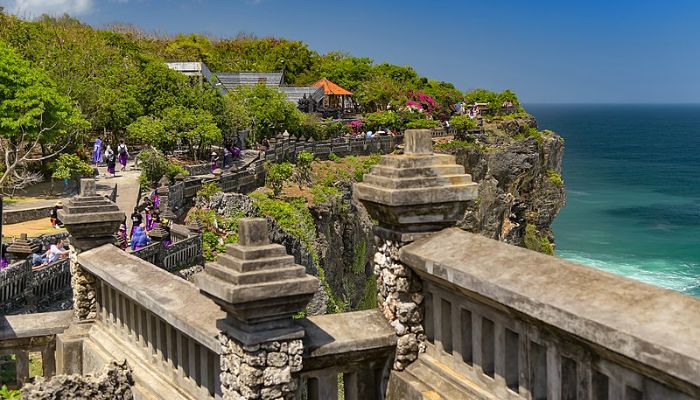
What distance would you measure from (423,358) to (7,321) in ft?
15.9

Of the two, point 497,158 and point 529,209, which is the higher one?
point 497,158

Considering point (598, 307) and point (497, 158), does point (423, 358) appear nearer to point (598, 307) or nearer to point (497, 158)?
point (598, 307)

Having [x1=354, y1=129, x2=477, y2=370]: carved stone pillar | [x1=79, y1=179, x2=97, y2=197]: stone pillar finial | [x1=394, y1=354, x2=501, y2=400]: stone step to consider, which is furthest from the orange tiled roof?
[x1=394, y1=354, x2=501, y2=400]: stone step

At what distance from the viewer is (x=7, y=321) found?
821cm

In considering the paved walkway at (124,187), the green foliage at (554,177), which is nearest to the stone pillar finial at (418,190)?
the paved walkway at (124,187)

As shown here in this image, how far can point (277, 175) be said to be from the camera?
36.9 m

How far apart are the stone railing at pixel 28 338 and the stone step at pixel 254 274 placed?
4.04 metres

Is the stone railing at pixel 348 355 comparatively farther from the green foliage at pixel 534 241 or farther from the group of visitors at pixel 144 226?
the green foliage at pixel 534 241

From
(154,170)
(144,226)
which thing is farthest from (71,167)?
(144,226)

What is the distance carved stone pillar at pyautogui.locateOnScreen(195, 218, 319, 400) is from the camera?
4.79 m

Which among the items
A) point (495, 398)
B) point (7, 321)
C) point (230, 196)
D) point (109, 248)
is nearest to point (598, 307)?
point (495, 398)

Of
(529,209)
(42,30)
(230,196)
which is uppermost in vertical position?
(42,30)

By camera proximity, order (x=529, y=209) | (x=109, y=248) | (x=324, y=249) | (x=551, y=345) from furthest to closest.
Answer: (x=529, y=209) < (x=324, y=249) < (x=109, y=248) < (x=551, y=345)

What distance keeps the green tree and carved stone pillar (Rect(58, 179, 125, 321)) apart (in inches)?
836
